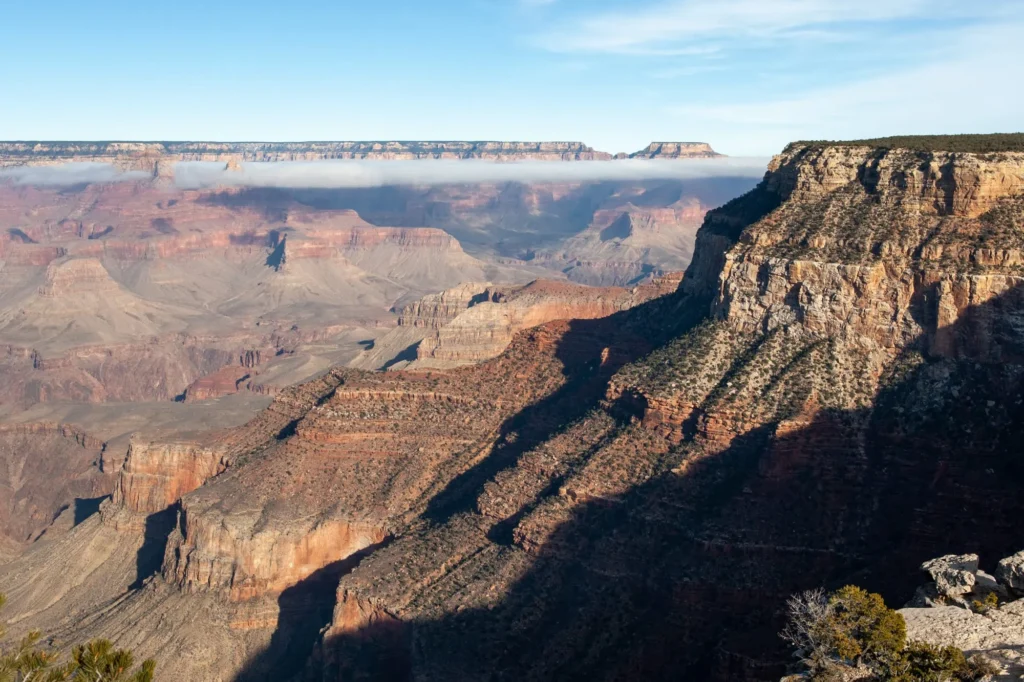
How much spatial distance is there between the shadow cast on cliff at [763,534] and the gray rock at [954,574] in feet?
40.2

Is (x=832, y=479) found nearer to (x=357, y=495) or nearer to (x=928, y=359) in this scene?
(x=928, y=359)

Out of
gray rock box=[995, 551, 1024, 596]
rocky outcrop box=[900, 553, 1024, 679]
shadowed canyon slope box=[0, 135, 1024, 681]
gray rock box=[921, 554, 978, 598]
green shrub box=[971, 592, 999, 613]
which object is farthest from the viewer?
shadowed canyon slope box=[0, 135, 1024, 681]

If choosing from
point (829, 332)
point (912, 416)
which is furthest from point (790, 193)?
point (912, 416)

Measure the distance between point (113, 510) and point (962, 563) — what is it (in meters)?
82.4

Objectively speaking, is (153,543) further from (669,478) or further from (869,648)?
(869,648)

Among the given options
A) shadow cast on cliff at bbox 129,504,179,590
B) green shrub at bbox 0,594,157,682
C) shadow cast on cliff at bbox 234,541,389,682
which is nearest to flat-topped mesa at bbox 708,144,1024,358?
shadow cast on cliff at bbox 234,541,389,682

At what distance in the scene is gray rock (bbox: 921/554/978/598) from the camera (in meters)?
38.1

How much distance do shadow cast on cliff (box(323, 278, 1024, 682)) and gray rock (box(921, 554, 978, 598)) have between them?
40.2 feet

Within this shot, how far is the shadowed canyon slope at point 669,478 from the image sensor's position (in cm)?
5762

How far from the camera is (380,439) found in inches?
3457

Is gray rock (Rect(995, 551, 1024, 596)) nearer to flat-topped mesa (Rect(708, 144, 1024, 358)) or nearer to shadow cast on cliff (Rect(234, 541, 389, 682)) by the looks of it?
flat-topped mesa (Rect(708, 144, 1024, 358))

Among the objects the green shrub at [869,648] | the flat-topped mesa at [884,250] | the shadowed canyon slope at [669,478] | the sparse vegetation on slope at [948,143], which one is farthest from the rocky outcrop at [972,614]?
the sparse vegetation on slope at [948,143]

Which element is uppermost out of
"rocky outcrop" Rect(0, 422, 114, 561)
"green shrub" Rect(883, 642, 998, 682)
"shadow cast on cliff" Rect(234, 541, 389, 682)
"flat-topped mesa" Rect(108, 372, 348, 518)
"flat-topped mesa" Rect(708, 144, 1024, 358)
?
"flat-topped mesa" Rect(708, 144, 1024, 358)

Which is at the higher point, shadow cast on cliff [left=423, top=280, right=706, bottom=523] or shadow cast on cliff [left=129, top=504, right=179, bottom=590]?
shadow cast on cliff [left=423, top=280, right=706, bottom=523]
